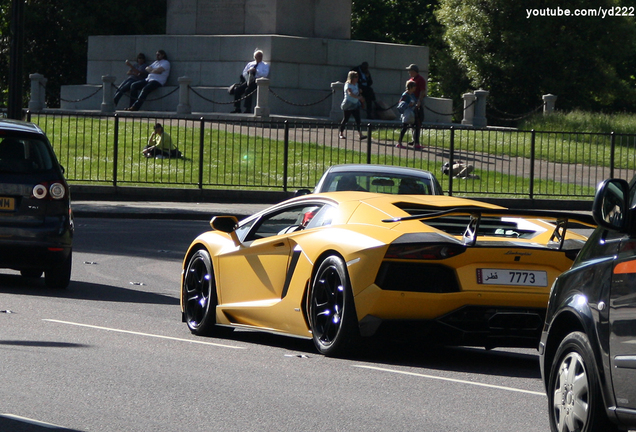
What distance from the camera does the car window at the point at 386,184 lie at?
1297 centimetres

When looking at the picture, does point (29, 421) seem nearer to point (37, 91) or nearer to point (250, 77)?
point (250, 77)

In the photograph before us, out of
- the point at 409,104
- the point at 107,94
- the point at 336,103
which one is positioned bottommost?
the point at 409,104

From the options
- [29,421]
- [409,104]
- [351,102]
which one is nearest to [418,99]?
[409,104]

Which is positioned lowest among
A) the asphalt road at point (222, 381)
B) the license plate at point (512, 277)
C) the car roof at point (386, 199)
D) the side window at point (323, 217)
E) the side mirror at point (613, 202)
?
the asphalt road at point (222, 381)

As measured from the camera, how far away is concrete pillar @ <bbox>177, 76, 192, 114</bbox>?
1339 inches

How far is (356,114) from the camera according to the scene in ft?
95.7

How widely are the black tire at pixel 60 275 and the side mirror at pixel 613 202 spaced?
798 cm

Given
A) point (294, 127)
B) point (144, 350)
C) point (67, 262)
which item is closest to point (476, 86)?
point (294, 127)

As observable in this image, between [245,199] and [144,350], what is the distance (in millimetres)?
16933

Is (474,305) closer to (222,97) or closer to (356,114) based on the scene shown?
(356,114)

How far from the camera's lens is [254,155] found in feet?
84.2

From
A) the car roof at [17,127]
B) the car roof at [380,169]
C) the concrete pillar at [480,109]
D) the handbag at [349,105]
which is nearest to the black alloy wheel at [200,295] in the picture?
the car roof at [17,127]

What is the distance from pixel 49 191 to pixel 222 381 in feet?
17.2

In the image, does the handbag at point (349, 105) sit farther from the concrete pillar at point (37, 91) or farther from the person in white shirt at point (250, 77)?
the concrete pillar at point (37, 91)
